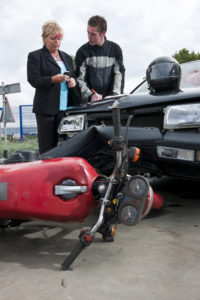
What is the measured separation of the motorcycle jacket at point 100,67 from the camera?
3.65 metres

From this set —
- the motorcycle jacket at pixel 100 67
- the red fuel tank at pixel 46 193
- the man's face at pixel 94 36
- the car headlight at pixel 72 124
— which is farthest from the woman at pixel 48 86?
the red fuel tank at pixel 46 193

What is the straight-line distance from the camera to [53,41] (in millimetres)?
3514

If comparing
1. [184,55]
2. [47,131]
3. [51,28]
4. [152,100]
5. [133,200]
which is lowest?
[133,200]

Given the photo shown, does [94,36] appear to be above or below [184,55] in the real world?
below

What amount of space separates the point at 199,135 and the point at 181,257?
72 cm

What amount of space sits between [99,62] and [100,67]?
0.17 ft

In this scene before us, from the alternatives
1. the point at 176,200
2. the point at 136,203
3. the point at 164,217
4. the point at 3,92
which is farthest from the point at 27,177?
the point at 3,92

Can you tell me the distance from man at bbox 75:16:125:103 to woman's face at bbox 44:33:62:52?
245 mm

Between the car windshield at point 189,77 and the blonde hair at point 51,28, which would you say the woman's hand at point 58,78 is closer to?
the blonde hair at point 51,28

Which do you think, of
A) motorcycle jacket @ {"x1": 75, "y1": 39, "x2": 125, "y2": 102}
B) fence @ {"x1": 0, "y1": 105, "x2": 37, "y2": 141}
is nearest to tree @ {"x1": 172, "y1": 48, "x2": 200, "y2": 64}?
fence @ {"x1": 0, "y1": 105, "x2": 37, "y2": 141}

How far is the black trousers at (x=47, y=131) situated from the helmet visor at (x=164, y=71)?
1.05 metres

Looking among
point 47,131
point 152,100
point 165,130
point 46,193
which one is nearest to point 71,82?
point 47,131

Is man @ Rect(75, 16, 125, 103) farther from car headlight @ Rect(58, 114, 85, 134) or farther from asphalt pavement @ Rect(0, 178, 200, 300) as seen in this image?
asphalt pavement @ Rect(0, 178, 200, 300)

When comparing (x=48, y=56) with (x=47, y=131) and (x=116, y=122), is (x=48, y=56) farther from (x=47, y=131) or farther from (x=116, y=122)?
(x=116, y=122)
